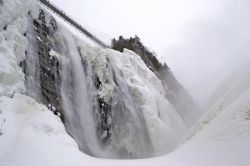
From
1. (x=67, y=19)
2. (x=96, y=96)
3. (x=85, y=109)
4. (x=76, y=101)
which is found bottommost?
(x=85, y=109)

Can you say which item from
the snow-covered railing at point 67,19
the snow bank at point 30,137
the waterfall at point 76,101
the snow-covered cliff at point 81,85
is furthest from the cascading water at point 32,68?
the snow-covered railing at point 67,19

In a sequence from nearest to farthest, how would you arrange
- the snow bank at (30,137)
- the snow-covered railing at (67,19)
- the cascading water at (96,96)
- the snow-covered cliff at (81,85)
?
the snow bank at (30,137), the snow-covered cliff at (81,85), the cascading water at (96,96), the snow-covered railing at (67,19)

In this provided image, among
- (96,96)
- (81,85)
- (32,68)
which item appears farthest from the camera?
(96,96)

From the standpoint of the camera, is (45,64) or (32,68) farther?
(45,64)

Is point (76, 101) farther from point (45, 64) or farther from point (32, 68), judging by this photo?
point (32, 68)

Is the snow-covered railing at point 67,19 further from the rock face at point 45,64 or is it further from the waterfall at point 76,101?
the rock face at point 45,64

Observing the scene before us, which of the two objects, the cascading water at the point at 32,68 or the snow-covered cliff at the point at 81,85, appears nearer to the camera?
the cascading water at the point at 32,68

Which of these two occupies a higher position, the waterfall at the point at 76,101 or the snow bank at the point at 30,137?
the snow bank at the point at 30,137

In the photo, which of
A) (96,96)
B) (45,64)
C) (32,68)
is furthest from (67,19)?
(32,68)

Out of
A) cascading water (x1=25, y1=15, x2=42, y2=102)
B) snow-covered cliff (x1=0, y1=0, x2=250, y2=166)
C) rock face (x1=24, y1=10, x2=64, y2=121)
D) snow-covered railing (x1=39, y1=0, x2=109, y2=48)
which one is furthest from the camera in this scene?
snow-covered railing (x1=39, y1=0, x2=109, y2=48)

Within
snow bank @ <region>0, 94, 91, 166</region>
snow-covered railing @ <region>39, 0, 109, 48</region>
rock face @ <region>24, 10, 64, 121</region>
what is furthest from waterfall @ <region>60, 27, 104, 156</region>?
snow-covered railing @ <region>39, 0, 109, 48</region>

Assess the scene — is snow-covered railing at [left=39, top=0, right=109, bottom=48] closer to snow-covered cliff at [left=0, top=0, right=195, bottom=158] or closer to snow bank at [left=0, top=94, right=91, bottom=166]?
snow-covered cliff at [left=0, top=0, right=195, bottom=158]

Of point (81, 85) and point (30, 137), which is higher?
point (30, 137)

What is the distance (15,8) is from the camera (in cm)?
1400
